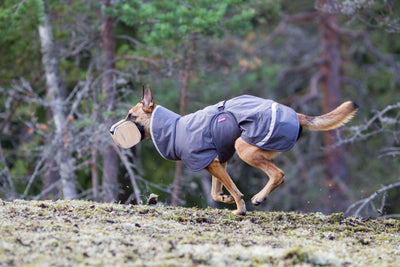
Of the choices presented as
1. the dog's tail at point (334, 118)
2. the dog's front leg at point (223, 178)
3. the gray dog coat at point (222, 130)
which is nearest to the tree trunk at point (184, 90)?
the dog's front leg at point (223, 178)

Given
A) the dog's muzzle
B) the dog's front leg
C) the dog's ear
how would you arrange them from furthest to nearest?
the dog's ear, the dog's muzzle, the dog's front leg

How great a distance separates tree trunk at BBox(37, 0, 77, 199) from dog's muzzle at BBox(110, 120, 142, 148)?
450cm

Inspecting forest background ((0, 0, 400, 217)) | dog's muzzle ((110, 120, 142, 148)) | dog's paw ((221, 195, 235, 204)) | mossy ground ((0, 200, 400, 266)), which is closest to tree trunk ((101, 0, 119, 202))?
forest background ((0, 0, 400, 217))

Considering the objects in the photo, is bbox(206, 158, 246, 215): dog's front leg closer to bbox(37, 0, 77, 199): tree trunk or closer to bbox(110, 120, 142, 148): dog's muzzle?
bbox(110, 120, 142, 148): dog's muzzle

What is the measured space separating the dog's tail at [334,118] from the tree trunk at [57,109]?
610 cm

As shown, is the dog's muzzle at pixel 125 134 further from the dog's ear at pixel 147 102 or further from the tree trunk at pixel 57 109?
the tree trunk at pixel 57 109

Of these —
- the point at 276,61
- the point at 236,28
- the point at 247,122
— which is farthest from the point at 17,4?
the point at 276,61

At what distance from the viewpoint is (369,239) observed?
210 inches

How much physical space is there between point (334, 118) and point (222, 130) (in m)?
1.42

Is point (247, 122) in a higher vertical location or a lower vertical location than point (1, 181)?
higher

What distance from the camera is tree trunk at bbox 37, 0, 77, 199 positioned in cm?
1082

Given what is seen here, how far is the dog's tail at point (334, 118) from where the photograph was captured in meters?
6.05

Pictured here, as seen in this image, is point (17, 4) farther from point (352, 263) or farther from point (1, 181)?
point (352, 263)

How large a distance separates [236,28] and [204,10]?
110 centimetres
